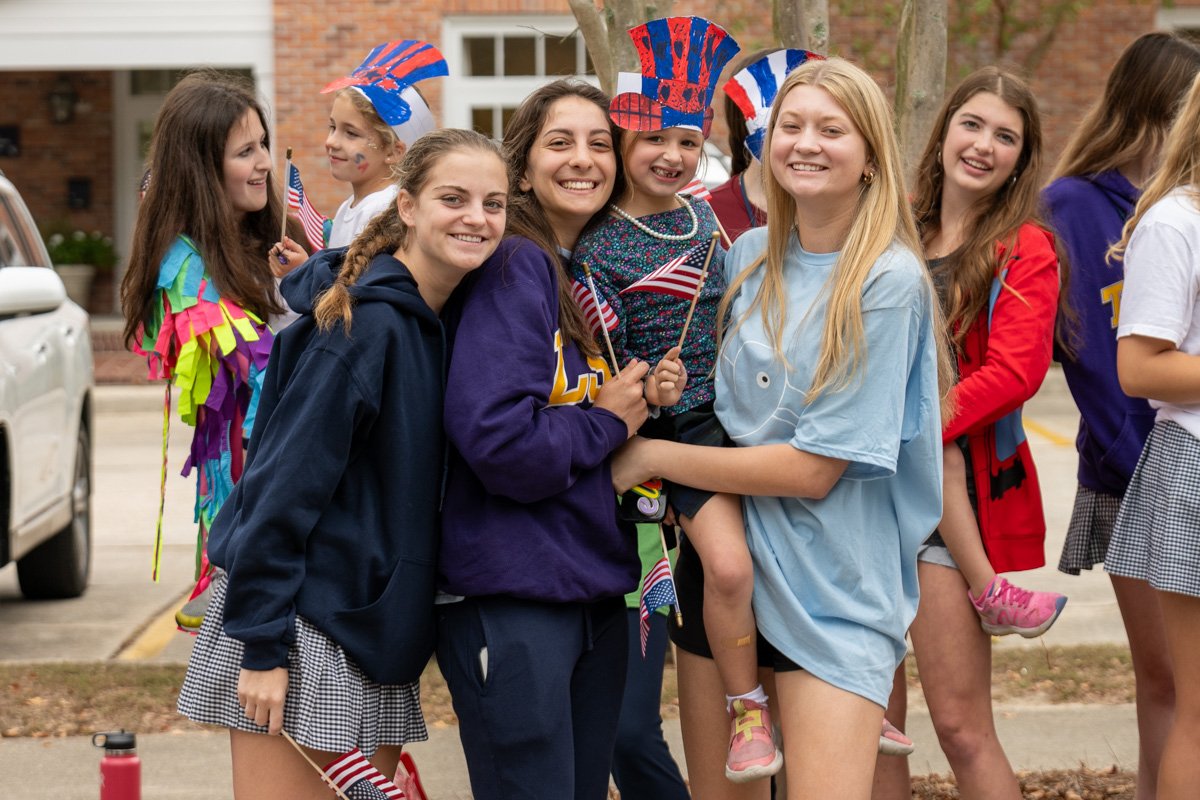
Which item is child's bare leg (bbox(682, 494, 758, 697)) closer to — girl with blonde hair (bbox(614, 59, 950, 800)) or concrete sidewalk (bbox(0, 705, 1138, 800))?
girl with blonde hair (bbox(614, 59, 950, 800))

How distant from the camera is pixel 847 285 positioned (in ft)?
8.64

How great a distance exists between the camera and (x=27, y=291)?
17.7ft

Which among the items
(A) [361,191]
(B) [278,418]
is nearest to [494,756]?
(B) [278,418]

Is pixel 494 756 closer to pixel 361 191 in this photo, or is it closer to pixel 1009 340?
pixel 1009 340

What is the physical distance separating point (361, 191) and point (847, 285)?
197 cm

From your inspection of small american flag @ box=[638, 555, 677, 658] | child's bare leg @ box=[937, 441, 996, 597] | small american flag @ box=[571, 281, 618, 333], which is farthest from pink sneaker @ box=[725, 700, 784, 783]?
small american flag @ box=[571, 281, 618, 333]

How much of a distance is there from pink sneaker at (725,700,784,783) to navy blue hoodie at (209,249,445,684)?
2.09 ft

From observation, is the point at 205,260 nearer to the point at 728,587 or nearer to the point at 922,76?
the point at 728,587

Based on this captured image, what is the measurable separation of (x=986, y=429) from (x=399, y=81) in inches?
73.1

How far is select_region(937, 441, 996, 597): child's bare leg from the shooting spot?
3.22m

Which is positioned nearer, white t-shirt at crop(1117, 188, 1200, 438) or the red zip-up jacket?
white t-shirt at crop(1117, 188, 1200, 438)

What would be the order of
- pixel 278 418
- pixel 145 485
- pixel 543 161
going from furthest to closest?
pixel 145 485
pixel 543 161
pixel 278 418

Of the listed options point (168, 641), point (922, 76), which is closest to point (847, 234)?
point (922, 76)

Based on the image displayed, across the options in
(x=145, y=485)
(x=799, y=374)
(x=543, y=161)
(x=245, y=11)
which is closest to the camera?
(x=799, y=374)
